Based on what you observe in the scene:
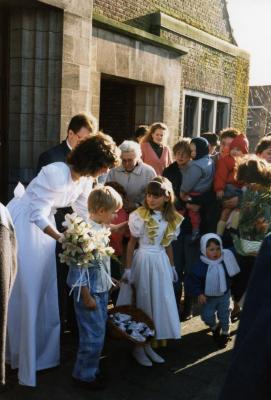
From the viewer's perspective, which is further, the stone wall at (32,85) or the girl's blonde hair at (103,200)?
the stone wall at (32,85)

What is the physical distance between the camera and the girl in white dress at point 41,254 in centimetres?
386

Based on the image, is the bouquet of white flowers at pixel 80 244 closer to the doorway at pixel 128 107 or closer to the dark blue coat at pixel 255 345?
the dark blue coat at pixel 255 345

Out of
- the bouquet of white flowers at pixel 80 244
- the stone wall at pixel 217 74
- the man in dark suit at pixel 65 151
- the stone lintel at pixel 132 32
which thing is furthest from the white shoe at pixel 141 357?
the stone wall at pixel 217 74

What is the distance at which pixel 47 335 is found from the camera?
13.7 feet

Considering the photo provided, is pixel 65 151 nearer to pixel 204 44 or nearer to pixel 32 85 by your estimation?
pixel 32 85

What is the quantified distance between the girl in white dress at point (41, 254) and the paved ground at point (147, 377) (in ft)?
0.46

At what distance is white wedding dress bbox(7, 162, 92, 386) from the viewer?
12.7ft

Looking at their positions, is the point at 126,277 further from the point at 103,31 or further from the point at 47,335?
the point at 103,31

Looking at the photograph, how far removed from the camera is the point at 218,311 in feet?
16.2

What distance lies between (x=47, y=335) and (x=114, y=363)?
0.64m

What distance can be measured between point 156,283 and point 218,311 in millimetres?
820

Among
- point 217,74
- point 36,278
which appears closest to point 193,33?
point 217,74

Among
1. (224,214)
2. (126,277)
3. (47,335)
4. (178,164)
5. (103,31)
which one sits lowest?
(47,335)

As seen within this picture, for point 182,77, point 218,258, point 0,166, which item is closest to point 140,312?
point 218,258
